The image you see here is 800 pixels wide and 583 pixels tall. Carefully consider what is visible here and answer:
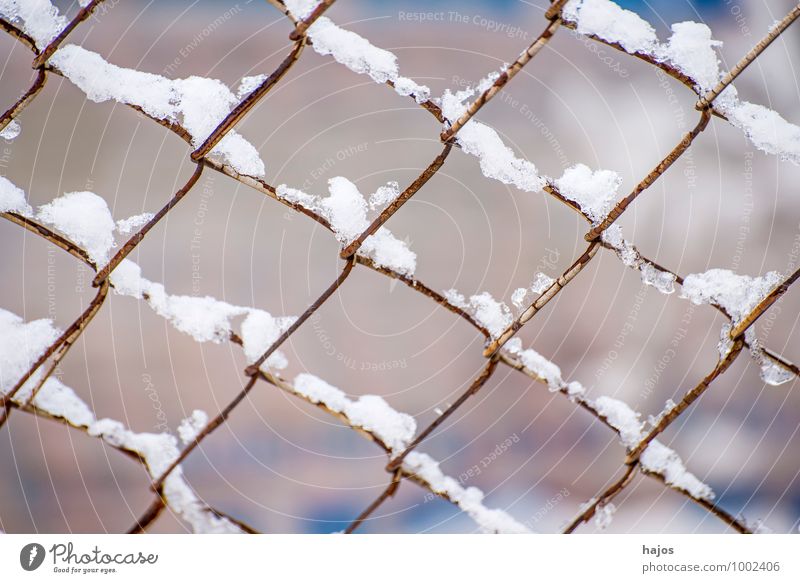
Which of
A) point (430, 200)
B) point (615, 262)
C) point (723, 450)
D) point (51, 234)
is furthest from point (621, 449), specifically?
point (51, 234)

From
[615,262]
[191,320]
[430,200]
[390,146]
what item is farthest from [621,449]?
[191,320]

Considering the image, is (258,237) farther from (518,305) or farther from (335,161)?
(518,305)

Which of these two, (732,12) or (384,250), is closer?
(384,250)
